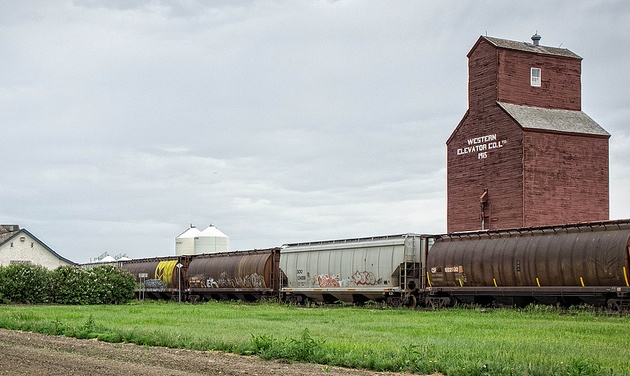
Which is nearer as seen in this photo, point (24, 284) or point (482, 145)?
point (24, 284)

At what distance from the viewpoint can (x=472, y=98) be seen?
5344 centimetres

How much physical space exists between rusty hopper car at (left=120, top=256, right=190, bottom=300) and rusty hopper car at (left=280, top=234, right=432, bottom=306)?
13068 millimetres

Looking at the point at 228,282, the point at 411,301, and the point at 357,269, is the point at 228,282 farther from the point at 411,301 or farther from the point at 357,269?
the point at 411,301

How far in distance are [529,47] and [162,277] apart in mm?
31577

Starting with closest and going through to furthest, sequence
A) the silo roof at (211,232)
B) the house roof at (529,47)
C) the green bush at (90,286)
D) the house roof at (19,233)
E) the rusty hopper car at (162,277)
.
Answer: the green bush at (90,286)
the house roof at (529,47)
the rusty hopper car at (162,277)
the house roof at (19,233)
the silo roof at (211,232)

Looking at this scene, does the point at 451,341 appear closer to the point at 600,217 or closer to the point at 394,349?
the point at 394,349

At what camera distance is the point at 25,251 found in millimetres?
70625

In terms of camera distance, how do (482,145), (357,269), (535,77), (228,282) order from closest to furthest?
(357,269), (228,282), (482,145), (535,77)

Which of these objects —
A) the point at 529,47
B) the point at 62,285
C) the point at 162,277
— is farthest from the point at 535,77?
the point at 62,285

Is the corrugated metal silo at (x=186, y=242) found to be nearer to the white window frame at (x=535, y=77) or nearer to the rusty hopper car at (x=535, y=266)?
the white window frame at (x=535, y=77)

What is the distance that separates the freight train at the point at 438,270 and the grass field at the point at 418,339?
4.89ft

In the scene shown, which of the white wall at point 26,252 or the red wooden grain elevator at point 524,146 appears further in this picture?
the white wall at point 26,252

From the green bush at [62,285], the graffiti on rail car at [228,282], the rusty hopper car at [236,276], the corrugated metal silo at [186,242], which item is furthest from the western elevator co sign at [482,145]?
the corrugated metal silo at [186,242]

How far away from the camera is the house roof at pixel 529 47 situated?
52312 millimetres
